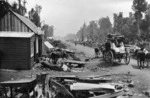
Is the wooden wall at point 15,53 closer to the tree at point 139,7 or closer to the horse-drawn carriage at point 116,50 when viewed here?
the horse-drawn carriage at point 116,50

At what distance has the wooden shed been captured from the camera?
1784 cm

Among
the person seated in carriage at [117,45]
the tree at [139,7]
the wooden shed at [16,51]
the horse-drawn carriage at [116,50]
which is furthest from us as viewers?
the tree at [139,7]

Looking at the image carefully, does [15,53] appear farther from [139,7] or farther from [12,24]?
[139,7]

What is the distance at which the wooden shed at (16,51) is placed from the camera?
1784cm

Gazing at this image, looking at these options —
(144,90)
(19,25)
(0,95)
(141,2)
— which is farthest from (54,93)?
(141,2)

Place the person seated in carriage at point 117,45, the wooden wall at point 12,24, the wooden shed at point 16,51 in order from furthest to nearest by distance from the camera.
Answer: the wooden wall at point 12,24, the person seated in carriage at point 117,45, the wooden shed at point 16,51

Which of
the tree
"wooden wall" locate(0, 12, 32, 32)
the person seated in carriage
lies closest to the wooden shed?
"wooden wall" locate(0, 12, 32, 32)

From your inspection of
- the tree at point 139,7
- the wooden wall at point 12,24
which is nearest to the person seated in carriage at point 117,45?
the wooden wall at point 12,24

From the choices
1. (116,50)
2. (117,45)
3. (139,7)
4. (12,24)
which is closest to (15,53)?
(12,24)

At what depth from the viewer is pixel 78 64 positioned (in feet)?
67.9

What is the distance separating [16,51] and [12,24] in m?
3.43

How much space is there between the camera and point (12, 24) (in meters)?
20.1

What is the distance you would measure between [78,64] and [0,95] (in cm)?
1154

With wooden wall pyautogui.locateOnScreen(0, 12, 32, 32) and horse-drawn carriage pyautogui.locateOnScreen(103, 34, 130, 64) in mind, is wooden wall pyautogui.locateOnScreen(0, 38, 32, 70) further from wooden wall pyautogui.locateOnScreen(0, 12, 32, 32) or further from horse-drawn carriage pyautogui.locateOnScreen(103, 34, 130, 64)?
horse-drawn carriage pyautogui.locateOnScreen(103, 34, 130, 64)
